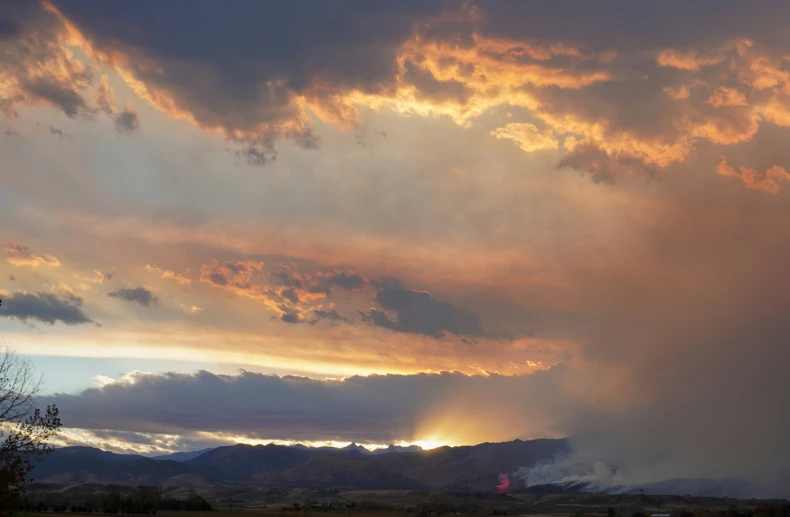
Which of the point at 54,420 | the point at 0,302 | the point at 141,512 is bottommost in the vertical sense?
the point at 141,512

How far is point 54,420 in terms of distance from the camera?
160 feet

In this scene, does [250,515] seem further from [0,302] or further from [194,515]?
[0,302]

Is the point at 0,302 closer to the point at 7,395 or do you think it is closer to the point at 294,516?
the point at 7,395

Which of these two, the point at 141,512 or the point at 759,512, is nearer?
the point at 759,512

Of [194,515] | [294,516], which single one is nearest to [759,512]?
[294,516]

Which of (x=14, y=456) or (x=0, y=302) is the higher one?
(x=0, y=302)

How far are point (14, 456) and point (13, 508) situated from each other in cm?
474

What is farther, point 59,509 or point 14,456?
Answer: point 59,509

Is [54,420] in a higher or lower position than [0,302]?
lower

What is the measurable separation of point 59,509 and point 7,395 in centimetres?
15738

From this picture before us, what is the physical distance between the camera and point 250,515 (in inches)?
7726

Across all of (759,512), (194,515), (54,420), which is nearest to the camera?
(54,420)

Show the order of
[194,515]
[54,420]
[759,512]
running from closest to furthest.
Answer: [54,420] < [759,512] < [194,515]

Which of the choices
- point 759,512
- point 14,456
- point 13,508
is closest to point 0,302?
point 14,456
